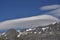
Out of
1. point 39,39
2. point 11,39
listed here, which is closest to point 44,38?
point 39,39

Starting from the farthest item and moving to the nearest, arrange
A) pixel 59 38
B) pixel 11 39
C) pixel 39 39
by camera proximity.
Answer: pixel 39 39, pixel 59 38, pixel 11 39

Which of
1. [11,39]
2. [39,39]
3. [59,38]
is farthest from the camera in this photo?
[39,39]

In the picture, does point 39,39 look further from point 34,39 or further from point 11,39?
point 11,39

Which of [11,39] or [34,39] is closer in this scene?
[11,39]

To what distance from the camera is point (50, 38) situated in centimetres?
15488

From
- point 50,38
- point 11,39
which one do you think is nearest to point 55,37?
point 50,38

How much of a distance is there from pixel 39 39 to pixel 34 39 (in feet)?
30.0

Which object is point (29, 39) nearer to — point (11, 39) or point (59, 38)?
point (59, 38)

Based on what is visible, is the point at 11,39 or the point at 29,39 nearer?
the point at 11,39

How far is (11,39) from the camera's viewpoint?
34.4 meters

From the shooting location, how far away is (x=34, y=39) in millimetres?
147000

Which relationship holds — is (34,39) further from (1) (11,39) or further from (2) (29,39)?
(1) (11,39)

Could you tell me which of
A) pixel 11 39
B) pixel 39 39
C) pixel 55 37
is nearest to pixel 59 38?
pixel 55 37

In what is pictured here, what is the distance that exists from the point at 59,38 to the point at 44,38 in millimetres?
14038
